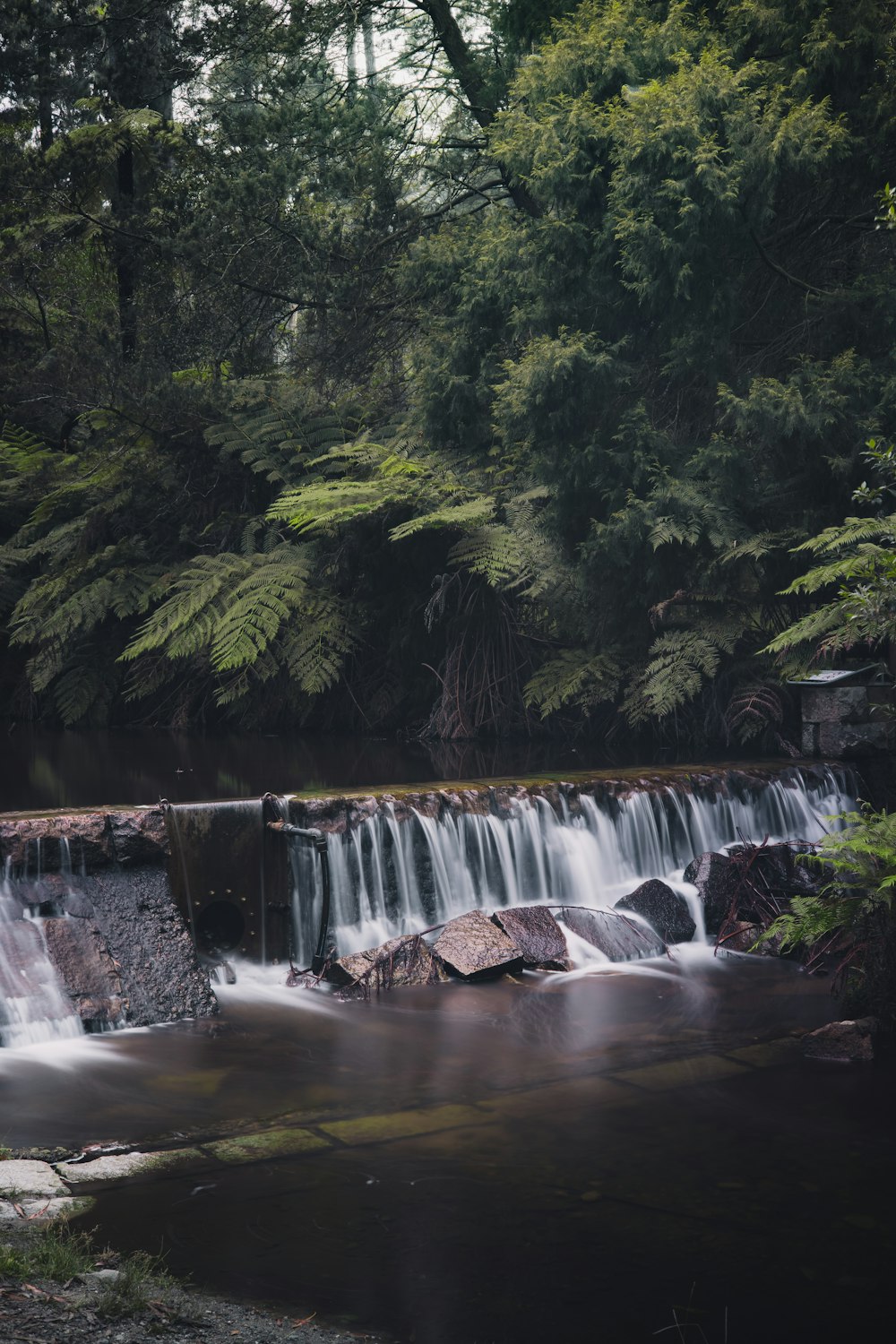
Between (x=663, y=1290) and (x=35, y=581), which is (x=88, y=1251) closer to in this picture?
(x=663, y=1290)

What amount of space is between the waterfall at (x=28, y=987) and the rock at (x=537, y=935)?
8.66ft

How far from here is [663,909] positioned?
28.2 feet

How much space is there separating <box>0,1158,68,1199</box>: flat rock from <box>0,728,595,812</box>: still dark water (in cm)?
446

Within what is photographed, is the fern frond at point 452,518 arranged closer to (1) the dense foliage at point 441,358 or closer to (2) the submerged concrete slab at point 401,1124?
(1) the dense foliage at point 441,358

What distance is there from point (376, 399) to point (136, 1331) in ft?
46.0

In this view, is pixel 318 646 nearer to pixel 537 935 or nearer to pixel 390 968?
pixel 537 935

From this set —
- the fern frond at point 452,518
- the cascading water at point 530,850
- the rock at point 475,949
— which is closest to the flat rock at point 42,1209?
the rock at point 475,949

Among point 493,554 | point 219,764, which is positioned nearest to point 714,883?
point 219,764

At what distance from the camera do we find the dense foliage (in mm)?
11453

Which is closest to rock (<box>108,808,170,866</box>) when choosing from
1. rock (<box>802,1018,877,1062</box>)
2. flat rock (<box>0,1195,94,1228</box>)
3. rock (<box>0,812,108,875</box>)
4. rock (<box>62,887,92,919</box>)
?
rock (<box>0,812,108,875</box>)

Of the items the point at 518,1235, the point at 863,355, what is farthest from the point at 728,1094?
the point at 863,355

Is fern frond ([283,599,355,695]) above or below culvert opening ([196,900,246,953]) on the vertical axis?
above

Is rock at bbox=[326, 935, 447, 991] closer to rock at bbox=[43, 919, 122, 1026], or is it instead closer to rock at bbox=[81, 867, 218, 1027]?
rock at bbox=[81, 867, 218, 1027]

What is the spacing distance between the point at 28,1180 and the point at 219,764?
23.2 feet
